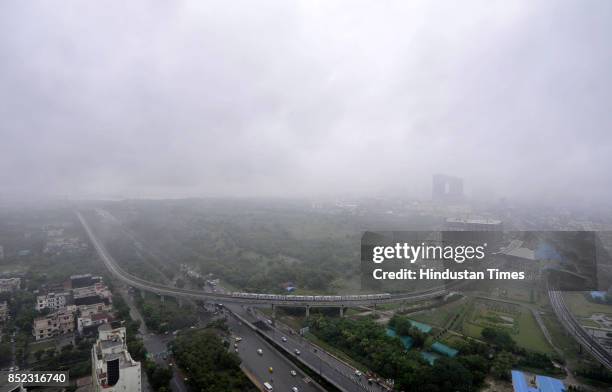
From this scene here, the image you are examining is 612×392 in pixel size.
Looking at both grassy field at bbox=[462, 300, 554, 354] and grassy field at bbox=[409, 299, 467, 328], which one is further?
grassy field at bbox=[409, 299, 467, 328]

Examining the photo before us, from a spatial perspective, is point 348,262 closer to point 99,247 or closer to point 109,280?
point 109,280

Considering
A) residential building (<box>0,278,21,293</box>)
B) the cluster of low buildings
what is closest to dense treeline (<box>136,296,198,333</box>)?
the cluster of low buildings

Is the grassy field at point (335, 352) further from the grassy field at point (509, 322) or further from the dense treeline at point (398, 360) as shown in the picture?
the grassy field at point (509, 322)

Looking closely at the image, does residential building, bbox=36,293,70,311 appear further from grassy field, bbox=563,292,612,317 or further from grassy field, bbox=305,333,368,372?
grassy field, bbox=563,292,612,317

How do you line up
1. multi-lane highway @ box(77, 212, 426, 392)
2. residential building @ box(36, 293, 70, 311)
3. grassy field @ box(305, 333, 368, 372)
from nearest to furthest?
multi-lane highway @ box(77, 212, 426, 392) → grassy field @ box(305, 333, 368, 372) → residential building @ box(36, 293, 70, 311)

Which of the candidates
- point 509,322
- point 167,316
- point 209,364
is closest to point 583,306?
point 509,322

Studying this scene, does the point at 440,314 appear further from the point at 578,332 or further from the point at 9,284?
the point at 9,284
